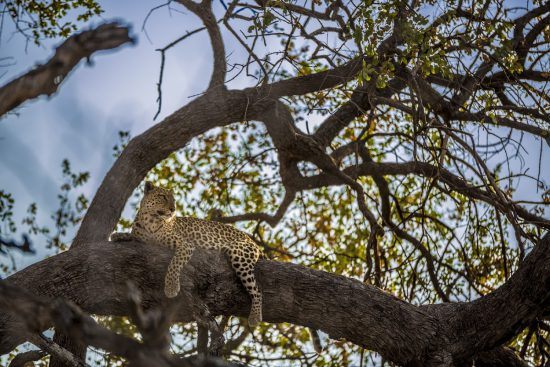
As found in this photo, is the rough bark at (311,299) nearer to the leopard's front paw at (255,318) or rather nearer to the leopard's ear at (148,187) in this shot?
the leopard's front paw at (255,318)

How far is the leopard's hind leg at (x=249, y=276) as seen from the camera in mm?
5949

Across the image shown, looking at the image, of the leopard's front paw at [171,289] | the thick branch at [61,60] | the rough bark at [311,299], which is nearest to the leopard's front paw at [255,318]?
the rough bark at [311,299]

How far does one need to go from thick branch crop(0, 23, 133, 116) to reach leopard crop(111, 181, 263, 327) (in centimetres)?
288

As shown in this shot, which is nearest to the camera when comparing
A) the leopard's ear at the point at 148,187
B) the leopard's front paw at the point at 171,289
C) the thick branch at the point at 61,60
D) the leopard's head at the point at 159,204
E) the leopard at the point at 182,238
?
the thick branch at the point at 61,60

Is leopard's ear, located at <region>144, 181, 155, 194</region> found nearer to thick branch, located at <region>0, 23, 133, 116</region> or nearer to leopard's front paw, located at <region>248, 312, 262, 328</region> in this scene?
leopard's front paw, located at <region>248, 312, 262, 328</region>

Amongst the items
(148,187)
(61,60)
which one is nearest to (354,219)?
(148,187)

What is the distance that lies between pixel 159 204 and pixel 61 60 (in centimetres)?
373

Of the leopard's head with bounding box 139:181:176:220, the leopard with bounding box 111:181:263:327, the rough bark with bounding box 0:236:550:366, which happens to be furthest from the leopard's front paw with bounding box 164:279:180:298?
the leopard's head with bounding box 139:181:176:220

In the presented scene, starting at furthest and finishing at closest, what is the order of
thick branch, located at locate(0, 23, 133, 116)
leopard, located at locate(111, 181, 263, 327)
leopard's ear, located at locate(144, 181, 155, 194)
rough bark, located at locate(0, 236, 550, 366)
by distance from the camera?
leopard's ear, located at locate(144, 181, 155, 194) → leopard, located at locate(111, 181, 263, 327) → rough bark, located at locate(0, 236, 550, 366) → thick branch, located at locate(0, 23, 133, 116)

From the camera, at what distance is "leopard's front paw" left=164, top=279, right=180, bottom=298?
563 centimetres

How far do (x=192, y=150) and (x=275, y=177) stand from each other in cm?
137

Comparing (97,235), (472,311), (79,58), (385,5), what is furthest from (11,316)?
(385,5)

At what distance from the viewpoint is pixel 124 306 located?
570cm

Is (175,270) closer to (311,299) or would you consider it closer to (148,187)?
(311,299)
